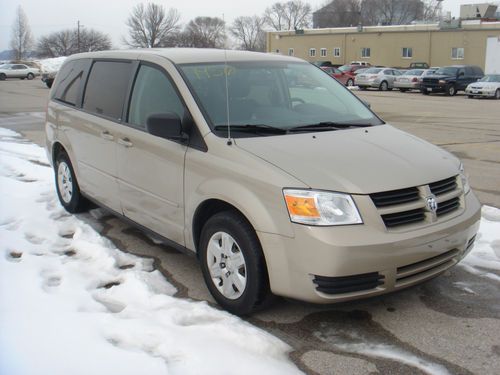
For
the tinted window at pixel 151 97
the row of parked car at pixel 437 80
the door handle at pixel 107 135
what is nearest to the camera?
the tinted window at pixel 151 97

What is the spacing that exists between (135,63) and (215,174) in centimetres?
169

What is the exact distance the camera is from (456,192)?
3887 millimetres

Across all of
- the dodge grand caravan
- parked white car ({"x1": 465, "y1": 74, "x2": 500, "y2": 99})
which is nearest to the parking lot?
the dodge grand caravan

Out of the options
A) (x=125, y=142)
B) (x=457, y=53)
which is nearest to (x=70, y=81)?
(x=125, y=142)

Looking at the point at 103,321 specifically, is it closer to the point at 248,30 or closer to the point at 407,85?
the point at 407,85

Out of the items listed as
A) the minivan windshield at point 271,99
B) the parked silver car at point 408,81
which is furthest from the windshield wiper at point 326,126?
the parked silver car at point 408,81

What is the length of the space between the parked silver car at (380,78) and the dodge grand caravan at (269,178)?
3192 cm

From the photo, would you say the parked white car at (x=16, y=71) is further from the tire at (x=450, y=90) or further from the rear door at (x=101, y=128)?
the rear door at (x=101, y=128)

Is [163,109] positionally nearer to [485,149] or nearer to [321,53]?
[485,149]

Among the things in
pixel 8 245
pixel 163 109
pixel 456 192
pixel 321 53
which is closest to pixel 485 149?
pixel 456 192

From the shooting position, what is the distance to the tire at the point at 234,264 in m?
3.52

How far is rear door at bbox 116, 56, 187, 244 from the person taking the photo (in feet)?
13.8

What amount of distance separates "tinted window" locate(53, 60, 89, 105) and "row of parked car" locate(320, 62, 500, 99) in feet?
86.7

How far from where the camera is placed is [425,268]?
3566 millimetres
